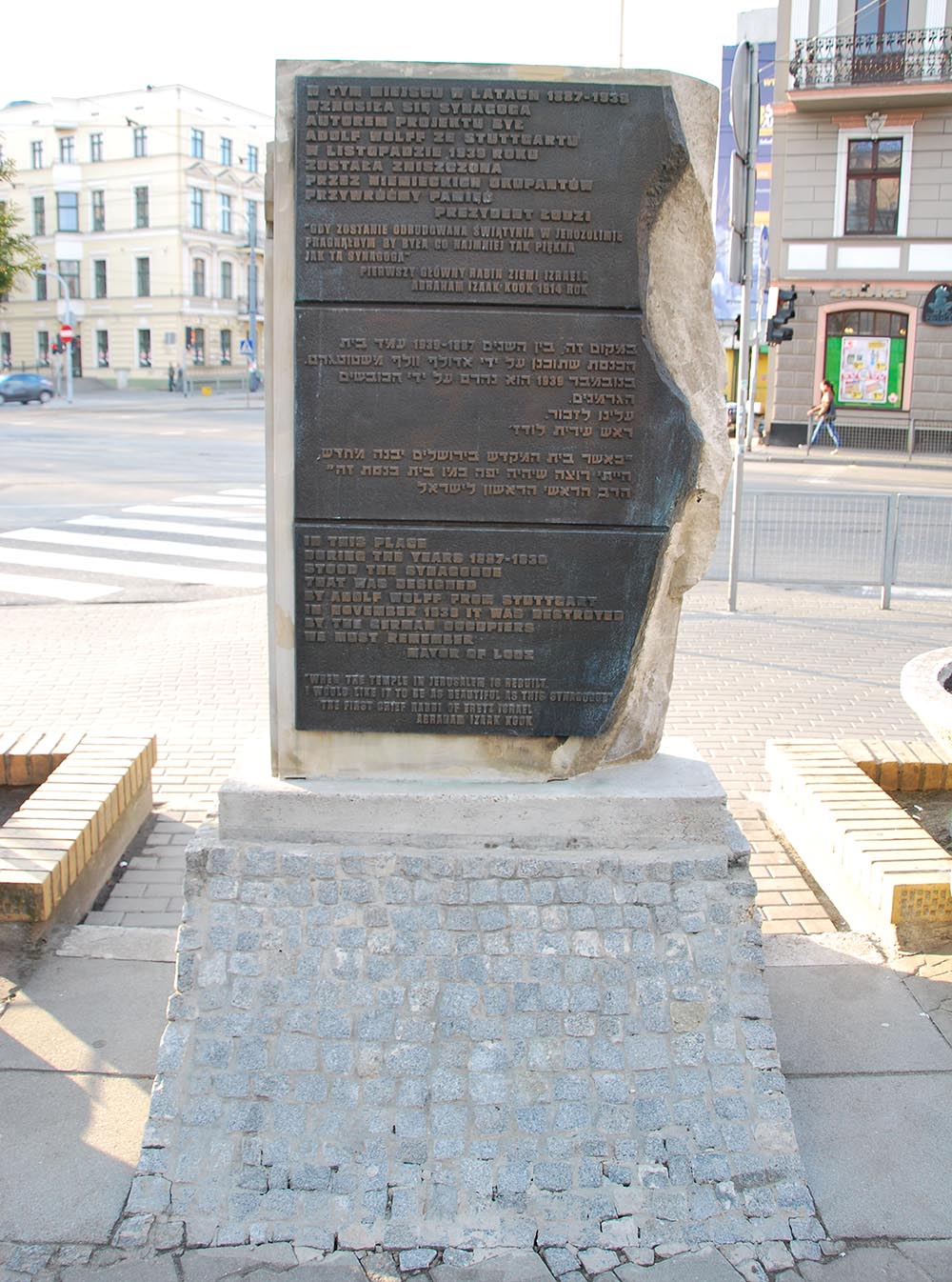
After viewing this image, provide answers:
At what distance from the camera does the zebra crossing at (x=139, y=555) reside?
1174cm

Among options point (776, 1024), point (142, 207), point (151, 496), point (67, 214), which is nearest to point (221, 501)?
point (151, 496)

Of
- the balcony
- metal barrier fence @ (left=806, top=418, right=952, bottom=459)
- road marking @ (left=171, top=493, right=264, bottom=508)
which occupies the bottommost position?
road marking @ (left=171, top=493, right=264, bottom=508)

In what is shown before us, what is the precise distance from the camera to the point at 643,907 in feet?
12.4

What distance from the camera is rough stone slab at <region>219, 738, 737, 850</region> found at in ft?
12.6

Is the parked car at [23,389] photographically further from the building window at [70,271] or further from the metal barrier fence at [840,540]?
the metal barrier fence at [840,540]

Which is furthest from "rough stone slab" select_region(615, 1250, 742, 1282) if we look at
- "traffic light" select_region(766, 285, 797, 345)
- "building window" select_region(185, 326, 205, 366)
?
"building window" select_region(185, 326, 205, 366)

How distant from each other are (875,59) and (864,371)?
22.1 feet

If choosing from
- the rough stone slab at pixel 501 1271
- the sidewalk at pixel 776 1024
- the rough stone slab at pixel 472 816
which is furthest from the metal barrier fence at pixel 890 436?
the rough stone slab at pixel 501 1271

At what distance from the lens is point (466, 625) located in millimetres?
3959

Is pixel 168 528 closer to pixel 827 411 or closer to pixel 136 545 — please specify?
pixel 136 545

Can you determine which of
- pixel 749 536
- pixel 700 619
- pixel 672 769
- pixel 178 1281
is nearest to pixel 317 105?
pixel 672 769

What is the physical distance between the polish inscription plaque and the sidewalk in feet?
3.75

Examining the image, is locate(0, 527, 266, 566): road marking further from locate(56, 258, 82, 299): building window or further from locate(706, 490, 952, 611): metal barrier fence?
locate(56, 258, 82, 299): building window

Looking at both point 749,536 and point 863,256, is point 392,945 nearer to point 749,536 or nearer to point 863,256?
point 749,536
